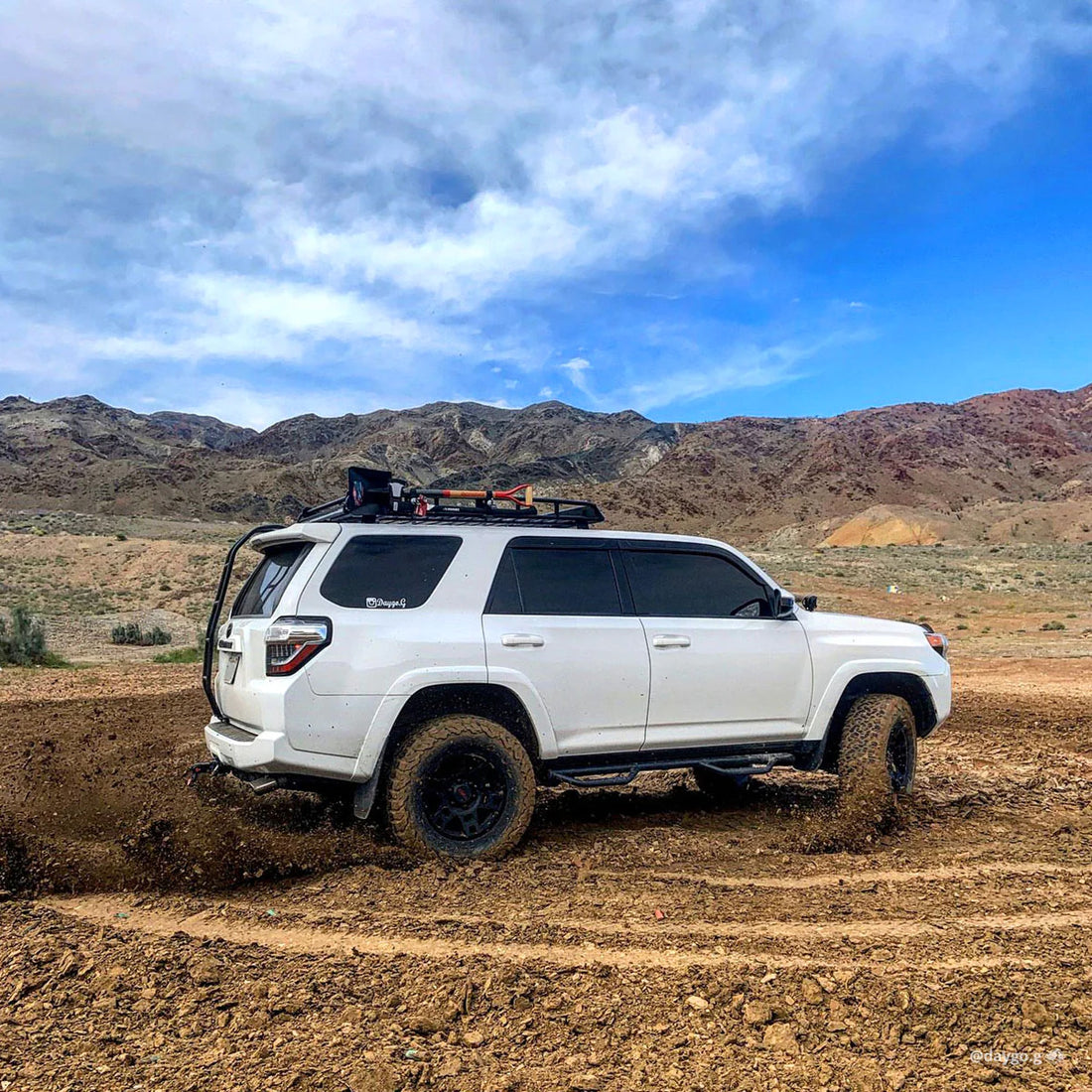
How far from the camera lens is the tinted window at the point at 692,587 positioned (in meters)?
5.66

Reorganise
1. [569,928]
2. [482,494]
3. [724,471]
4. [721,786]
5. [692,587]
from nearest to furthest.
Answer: [569,928]
[482,494]
[692,587]
[721,786]
[724,471]

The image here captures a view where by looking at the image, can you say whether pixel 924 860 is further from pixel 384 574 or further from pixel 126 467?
pixel 126 467

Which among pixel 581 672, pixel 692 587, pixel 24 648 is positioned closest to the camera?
pixel 581 672

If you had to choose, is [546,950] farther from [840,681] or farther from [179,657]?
[179,657]

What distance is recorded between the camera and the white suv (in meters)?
4.71

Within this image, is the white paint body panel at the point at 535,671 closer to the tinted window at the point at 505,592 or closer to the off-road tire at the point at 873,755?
the tinted window at the point at 505,592

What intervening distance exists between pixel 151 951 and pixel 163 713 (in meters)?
7.62

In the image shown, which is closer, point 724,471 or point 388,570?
point 388,570

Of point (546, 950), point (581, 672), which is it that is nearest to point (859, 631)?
point (581, 672)

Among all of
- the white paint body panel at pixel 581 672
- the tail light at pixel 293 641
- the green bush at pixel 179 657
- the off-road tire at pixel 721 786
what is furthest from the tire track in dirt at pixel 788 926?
the green bush at pixel 179 657

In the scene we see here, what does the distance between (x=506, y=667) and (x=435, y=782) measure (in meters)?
0.74

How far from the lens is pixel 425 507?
5.42m

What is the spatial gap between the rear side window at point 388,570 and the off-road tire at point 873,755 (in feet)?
9.83

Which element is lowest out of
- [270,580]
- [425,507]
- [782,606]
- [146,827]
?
[146,827]
